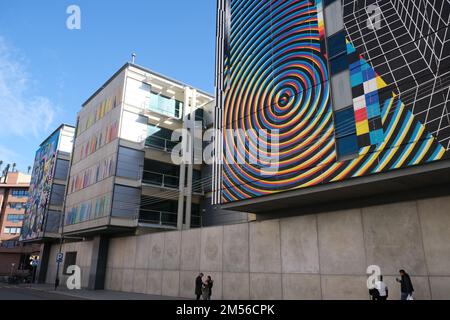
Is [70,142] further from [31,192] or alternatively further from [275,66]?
[275,66]

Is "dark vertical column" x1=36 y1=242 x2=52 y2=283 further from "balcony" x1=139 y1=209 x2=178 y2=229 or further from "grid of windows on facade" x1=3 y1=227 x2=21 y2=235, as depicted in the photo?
"grid of windows on facade" x1=3 y1=227 x2=21 y2=235

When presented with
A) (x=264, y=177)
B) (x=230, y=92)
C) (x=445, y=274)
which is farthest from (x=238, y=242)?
(x=445, y=274)

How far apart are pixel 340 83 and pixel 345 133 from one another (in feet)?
7.59

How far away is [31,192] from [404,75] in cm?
5226

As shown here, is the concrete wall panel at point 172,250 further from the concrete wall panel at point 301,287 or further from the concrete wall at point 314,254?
the concrete wall panel at point 301,287

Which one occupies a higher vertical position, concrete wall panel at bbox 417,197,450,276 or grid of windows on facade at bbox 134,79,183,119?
grid of windows on facade at bbox 134,79,183,119

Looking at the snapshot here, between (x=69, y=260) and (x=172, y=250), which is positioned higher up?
(x=172, y=250)

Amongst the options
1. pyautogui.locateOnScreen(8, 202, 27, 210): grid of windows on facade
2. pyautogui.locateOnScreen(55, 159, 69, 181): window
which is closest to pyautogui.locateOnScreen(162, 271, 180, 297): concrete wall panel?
pyautogui.locateOnScreen(55, 159, 69, 181): window

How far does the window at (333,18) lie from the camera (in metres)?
16.1

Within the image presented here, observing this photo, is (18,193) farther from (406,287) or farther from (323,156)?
(406,287)

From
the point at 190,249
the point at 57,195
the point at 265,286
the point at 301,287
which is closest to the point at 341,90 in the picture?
the point at 301,287

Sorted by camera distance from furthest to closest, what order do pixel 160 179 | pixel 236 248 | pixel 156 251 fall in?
pixel 160 179 → pixel 156 251 → pixel 236 248

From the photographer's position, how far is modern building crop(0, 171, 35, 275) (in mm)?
73188

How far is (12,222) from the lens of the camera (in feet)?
259
